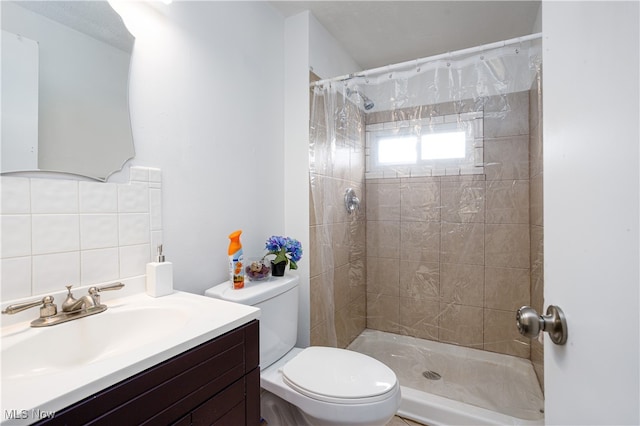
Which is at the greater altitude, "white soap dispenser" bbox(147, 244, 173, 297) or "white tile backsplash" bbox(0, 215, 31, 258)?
"white tile backsplash" bbox(0, 215, 31, 258)

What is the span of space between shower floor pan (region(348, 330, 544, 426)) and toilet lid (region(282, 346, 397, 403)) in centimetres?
53

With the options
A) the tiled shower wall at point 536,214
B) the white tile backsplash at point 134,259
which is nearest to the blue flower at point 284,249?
the white tile backsplash at point 134,259

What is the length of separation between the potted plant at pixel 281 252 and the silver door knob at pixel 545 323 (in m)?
1.15

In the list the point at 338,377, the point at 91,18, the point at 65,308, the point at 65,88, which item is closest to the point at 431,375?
the point at 338,377

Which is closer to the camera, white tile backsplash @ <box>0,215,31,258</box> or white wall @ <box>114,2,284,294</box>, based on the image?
white tile backsplash @ <box>0,215,31,258</box>

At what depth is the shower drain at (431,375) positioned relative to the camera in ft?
6.44

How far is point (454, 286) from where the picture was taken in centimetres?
225

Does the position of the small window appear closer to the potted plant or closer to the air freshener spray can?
the potted plant

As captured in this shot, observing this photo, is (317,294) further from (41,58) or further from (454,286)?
(41,58)

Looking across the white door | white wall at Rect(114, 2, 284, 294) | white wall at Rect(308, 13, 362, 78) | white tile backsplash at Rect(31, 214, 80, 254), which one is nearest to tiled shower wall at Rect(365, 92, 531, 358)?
white wall at Rect(308, 13, 362, 78)

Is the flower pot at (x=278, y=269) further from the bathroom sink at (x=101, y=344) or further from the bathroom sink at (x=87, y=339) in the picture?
the bathroom sink at (x=87, y=339)

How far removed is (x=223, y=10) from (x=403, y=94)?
1172 millimetres

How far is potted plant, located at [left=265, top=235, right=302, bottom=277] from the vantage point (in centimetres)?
161

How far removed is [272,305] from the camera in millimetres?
1417
